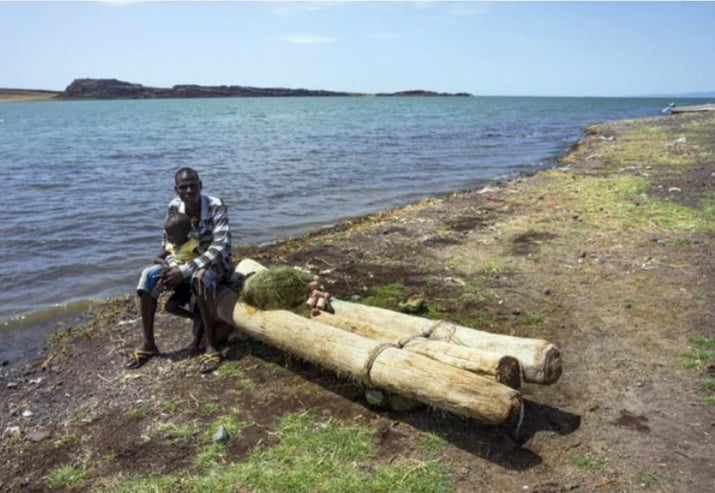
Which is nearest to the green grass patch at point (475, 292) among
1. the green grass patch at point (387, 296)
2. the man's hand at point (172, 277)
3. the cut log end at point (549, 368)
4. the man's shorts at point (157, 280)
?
the green grass patch at point (387, 296)

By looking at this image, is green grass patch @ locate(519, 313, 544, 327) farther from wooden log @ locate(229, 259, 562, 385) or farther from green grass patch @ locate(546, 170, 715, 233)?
green grass patch @ locate(546, 170, 715, 233)

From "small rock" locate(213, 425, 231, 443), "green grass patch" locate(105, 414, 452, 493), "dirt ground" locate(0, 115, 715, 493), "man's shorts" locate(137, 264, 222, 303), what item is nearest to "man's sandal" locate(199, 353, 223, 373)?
"dirt ground" locate(0, 115, 715, 493)

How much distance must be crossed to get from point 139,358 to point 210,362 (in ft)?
2.83

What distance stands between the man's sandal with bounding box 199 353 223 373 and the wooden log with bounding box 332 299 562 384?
1372 millimetres

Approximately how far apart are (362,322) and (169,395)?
2.01 metres

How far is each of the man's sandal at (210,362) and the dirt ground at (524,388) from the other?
95 mm

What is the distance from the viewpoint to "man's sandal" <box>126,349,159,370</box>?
236 inches

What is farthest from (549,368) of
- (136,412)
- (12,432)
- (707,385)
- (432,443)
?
(12,432)

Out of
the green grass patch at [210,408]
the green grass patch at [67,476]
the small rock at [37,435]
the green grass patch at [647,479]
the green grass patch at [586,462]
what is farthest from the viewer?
the green grass patch at [210,408]

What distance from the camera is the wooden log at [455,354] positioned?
4.38m

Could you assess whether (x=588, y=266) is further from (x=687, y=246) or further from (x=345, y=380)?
(x=345, y=380)

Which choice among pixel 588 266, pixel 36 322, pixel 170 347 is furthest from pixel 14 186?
pixel 588 266

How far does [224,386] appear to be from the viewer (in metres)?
5.46

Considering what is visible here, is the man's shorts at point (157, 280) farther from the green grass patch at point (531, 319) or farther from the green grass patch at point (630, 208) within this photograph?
the green grass patch at point (630, 208)
